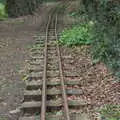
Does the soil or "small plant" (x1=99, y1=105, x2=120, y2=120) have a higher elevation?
the soil

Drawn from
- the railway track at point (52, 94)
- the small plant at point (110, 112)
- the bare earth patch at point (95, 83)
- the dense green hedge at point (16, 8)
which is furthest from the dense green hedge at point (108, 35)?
the dense green hedge at point (16, 8)

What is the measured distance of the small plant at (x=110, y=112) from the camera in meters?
6.70

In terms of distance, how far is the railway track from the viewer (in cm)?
700

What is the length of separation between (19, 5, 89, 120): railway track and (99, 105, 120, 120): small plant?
1.23ft

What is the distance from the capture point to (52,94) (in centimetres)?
807

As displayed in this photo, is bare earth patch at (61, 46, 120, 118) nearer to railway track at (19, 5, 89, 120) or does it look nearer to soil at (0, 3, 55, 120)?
railway track at (19, 5, 89, 120)

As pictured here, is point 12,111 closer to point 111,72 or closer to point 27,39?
point 111,72

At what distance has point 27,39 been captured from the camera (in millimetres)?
18453

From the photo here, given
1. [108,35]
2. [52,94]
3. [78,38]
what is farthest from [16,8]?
[52,94]

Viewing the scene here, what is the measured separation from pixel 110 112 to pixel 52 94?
1663 mm

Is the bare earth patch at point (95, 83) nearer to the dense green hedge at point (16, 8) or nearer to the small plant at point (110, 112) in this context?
the small plant at point (110, 112)

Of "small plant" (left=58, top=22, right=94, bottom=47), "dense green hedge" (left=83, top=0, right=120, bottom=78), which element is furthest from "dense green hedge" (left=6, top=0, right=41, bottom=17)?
"dense green hedge" (left=83, top=0, right=120, bottom=78)

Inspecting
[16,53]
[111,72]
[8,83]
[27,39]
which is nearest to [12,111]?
[8,83]

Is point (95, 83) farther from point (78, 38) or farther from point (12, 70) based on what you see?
point (78, 38)
